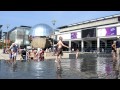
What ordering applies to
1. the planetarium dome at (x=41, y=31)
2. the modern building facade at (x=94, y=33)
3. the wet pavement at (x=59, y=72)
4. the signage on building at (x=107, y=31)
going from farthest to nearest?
the planetarium dome at (x=41, y=31)
the modern building facade at (x=94, y=33)
the signage on building at (x=107, y=31)
the wet pavement at (x=59, y=72)

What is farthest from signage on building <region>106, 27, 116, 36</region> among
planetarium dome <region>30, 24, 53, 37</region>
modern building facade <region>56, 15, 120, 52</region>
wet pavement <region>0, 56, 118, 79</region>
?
wet pavement <region>0, 56, 118, 79</region>

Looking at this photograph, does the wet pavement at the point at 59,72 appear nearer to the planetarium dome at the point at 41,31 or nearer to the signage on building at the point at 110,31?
the signage on building at the point at 110,31

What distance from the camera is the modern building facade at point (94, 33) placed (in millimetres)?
73319

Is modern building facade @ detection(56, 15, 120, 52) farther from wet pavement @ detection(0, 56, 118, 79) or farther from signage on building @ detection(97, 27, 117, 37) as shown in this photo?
wet pavement @ detection(0, 56, 118, 79)

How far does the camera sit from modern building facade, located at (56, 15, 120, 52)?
73.3 meters

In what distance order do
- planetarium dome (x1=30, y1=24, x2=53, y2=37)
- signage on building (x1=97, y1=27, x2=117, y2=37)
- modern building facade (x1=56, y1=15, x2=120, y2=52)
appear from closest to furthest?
signage on building (x1=97, y1=27, x2=117, y2=37), modern building facade (x1=56, y1=15, x2=120, y2=52), planetarium dome (x1=30, y1=24, x2=53, y2=37)

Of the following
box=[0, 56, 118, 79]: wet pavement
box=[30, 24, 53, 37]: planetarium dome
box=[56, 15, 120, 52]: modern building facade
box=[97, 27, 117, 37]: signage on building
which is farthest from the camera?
box=[30, 24, 53, 37]: planetarium dome

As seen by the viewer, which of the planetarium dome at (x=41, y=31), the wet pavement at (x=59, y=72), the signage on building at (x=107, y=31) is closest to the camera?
the wet pavement at (x=59, y=72)

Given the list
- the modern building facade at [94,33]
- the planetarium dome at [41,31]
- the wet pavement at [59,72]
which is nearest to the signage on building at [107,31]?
the modern building facade at [94,33]
